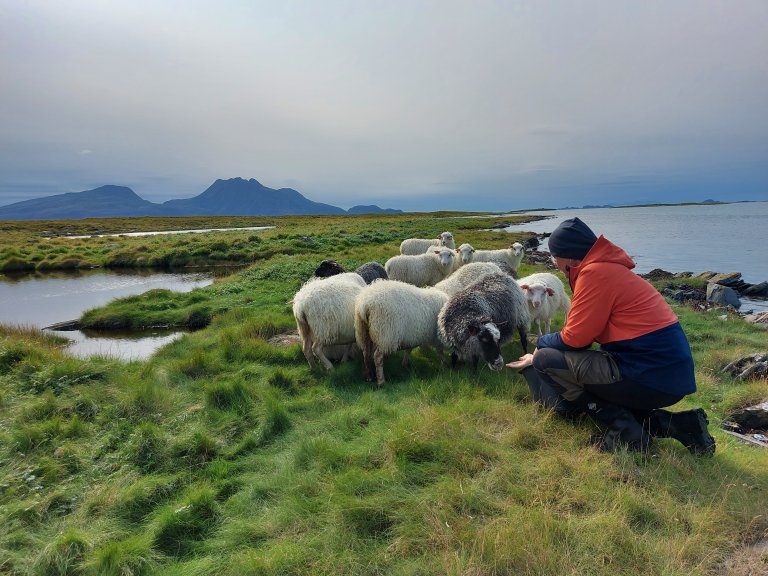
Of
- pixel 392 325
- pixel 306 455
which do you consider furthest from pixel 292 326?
pixel 306 455

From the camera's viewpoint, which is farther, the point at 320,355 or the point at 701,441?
the point at 320,355

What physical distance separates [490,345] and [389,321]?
1.74 metres

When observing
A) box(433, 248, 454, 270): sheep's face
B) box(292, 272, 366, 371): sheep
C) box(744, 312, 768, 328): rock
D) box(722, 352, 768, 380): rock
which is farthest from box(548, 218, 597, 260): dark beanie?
box(744, 312, 768, 328): rock

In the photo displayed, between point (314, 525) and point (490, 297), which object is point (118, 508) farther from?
point (490, 297)

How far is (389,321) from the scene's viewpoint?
709 centimetres

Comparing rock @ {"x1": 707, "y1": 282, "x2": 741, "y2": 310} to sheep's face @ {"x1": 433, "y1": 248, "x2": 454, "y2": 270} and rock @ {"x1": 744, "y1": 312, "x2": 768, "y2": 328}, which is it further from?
sheep's face @ {"x1": 433, "y1": 248, "x2": 454, "y2": 270}

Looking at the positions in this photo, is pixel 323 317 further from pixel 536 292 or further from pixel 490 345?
pixel 536 292

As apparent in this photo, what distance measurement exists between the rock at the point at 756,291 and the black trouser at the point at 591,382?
19.5 metres

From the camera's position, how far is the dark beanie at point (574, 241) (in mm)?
4395

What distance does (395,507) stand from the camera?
11.8 ft

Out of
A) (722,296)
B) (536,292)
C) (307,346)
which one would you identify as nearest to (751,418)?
(536,292)

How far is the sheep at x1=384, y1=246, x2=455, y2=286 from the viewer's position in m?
14.4

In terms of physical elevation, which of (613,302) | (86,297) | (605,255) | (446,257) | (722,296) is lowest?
(722,296)

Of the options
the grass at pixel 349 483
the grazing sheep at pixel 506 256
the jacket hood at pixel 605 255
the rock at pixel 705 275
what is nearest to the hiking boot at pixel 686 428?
the grass at pixel 349 483
